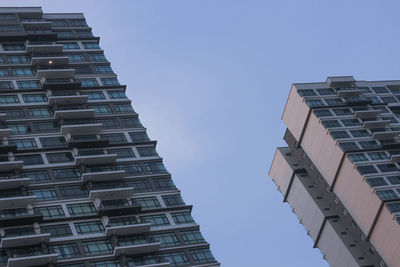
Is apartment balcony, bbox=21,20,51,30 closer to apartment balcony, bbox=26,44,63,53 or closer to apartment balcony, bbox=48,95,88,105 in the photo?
apartment balcony, bbox=26,44,63,53

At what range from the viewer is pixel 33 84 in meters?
89.1

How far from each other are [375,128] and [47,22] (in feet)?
163

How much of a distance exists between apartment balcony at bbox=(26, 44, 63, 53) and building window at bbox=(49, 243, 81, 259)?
32918mm

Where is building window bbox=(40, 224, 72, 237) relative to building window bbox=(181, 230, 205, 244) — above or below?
above

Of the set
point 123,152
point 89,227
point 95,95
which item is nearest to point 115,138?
point 123,152

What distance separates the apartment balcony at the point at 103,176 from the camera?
250 ft

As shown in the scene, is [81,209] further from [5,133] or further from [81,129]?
[5,133]

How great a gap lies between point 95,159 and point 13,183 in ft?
29.7

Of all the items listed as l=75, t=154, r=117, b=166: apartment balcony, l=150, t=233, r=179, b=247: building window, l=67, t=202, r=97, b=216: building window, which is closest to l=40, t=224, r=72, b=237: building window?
l=67, t=202, r=97, b=216: building window

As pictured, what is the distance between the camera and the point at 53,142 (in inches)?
3182

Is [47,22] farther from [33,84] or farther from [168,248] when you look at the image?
[168,248]

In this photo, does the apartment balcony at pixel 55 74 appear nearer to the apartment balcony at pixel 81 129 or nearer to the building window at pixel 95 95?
the building window at pixel 95 95

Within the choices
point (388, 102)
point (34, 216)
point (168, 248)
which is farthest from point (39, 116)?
point (388, 102)

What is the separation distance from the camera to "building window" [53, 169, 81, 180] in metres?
76.8
